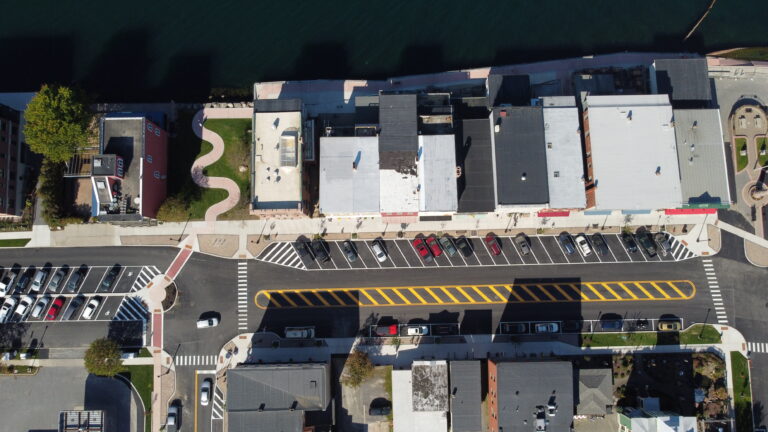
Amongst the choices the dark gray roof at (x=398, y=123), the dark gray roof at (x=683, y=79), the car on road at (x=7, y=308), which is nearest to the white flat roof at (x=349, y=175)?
the dark gray roof at (x=398, y=123)

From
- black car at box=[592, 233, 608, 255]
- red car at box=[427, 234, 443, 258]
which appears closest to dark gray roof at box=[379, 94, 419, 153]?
red car at box=[427, 234, 443, 258]

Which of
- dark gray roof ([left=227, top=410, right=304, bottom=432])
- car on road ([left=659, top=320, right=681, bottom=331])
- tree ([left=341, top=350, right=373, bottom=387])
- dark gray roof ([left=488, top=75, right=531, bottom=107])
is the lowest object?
dark gray roof ([left=227, top=410, right=304, bottom=432])

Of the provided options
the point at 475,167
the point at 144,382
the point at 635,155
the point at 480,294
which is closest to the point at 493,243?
the point at 480,294

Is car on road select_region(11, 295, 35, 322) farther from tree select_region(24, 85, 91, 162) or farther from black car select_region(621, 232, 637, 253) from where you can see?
black car select_region(621, 232, 637, 253)

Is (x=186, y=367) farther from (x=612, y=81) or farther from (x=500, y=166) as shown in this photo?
(x=612, y=81)

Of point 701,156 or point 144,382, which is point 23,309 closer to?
point 144,382

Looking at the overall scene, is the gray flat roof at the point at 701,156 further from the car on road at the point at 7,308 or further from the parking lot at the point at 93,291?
the car on road at the point at 7,308
